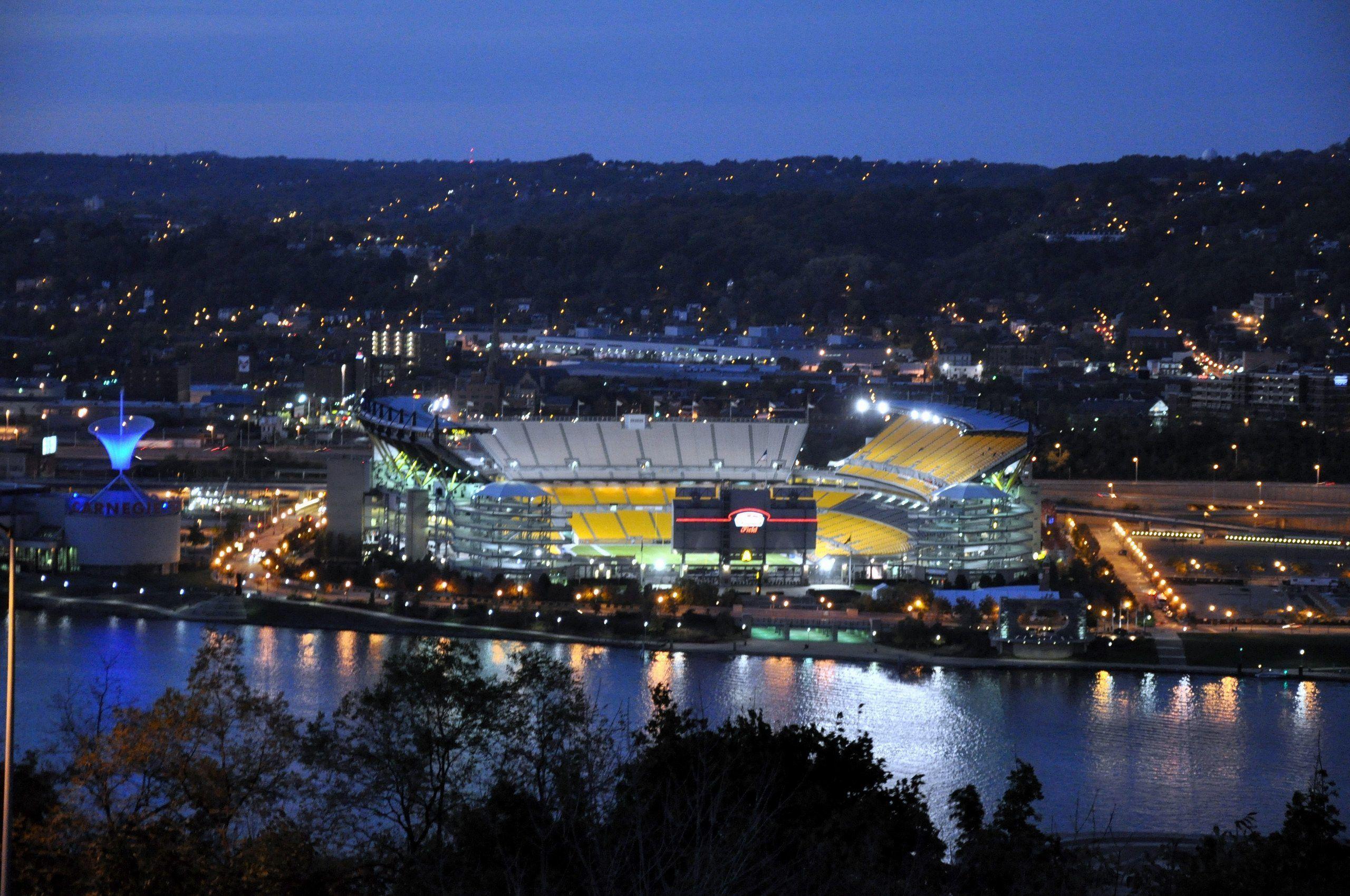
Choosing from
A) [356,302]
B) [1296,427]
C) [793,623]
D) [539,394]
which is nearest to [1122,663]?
[793,623]

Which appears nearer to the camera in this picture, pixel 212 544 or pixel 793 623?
pixel 793 623

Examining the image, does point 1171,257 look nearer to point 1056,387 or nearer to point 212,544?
point 1056,387

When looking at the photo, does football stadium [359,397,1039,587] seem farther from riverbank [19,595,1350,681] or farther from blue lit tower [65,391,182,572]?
blue lit tower [65,391,182,572]

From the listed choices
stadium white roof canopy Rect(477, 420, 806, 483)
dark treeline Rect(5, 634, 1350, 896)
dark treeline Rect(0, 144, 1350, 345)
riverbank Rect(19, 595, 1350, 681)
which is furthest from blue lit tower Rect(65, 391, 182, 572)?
dark treeline Rect(0, 144, 1350, 345)

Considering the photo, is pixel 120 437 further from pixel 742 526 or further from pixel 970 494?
pixel 970 494

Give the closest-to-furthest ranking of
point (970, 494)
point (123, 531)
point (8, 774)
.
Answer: point (8, 774) → point (970, 494) → point (123, 531)

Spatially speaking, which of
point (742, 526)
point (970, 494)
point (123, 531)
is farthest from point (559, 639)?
point (123, 531)
